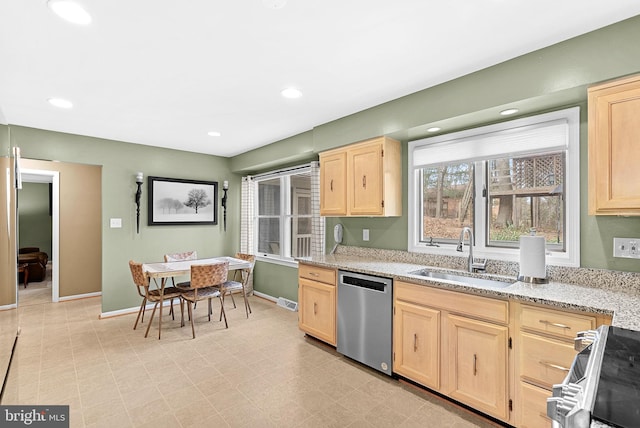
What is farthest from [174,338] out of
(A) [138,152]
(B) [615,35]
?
(B) [615,35]

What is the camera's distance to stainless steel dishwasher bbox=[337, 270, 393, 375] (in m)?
2.60

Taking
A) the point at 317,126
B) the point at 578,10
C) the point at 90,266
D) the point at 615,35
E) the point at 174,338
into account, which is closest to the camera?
the point at 578,10

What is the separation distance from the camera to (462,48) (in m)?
2.03

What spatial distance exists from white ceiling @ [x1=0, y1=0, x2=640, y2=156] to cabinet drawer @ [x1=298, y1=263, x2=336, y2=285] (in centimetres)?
163

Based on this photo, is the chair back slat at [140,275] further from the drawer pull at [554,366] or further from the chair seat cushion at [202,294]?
the drawer pull at [554,366]

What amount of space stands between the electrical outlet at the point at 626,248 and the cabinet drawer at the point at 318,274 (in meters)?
2.08

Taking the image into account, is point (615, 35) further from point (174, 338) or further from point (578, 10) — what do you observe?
point (174, 338)

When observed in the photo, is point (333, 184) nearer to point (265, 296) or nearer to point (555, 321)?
point (555, 321)

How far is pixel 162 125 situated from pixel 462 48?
3.22m

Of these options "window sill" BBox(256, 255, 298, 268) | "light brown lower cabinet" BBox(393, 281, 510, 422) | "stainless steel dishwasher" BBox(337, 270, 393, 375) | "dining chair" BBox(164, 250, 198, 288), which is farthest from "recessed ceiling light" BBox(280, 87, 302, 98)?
"dining chair" BBox(164, 250, 198, 288)

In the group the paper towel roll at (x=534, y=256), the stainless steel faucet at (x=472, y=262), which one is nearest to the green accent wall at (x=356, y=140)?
the paper towel roll at (x=534, y=256)

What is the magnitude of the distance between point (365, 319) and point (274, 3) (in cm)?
240

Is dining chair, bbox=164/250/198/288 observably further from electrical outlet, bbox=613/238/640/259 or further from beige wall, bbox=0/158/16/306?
electrical outlet, bbox=613/238/640/259

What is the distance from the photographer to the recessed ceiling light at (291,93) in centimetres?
269
